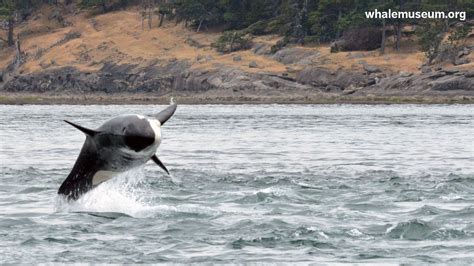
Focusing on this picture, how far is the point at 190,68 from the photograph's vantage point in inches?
4500

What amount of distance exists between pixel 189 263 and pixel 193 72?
96766mm

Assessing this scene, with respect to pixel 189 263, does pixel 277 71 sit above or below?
below

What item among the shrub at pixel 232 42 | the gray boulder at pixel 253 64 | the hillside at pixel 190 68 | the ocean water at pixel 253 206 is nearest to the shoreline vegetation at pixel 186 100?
the hillside at pixel 190 68

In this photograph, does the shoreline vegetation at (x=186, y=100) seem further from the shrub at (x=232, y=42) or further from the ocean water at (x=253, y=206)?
the ocean water at (x=253, y=206)

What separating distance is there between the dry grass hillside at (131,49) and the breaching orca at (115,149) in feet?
272

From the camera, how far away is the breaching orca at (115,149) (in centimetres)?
1755

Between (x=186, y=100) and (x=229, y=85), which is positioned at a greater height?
(x=229, y=85)

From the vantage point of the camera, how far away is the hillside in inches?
4114

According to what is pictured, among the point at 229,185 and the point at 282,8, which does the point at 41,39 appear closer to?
the point at 282,8

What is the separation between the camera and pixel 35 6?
A: 152000mm

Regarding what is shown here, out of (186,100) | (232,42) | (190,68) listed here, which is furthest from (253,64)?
(232,42)

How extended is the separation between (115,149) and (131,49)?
10798 cm

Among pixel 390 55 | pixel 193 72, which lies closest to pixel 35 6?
pixel 193 72

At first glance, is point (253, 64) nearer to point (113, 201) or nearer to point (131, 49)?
point (131, 49)
